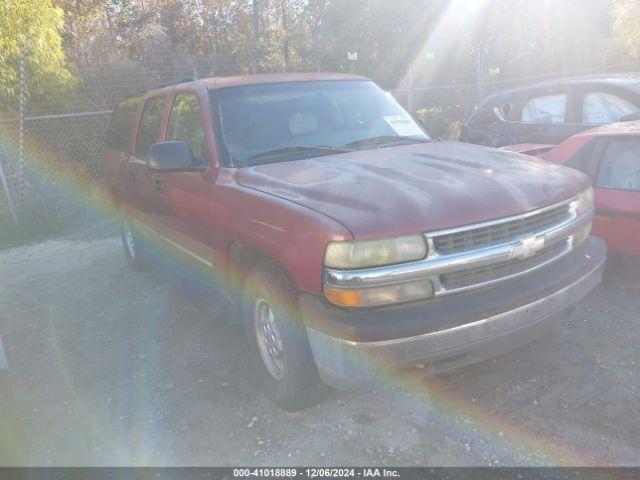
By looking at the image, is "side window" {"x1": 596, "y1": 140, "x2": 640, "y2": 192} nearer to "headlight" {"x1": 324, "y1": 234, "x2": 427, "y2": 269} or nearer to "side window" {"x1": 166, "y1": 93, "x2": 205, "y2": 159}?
"headlight" {"x1": 324, "y1": 234, "x2": 427, "y2": 269}

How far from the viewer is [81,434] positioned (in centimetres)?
322

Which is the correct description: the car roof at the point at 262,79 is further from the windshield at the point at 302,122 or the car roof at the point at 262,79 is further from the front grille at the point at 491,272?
the front grille at the point at 491,272

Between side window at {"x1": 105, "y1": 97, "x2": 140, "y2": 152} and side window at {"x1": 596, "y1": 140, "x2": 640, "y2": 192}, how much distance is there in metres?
4.18

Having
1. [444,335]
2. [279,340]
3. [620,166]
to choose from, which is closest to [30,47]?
[279,340]

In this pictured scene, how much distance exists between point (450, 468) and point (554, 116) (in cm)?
532

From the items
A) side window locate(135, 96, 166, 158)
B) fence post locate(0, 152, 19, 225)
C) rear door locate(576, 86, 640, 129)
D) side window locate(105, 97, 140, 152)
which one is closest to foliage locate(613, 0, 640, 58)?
rear door locate(576, 86, 640, 129)

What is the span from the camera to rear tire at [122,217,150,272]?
5676mm

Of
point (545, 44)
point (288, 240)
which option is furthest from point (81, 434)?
point (545, 44)

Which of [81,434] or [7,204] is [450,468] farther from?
[7,204]

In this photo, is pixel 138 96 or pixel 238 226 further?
pixel 138 96

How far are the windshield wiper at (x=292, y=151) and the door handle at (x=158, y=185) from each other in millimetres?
1089

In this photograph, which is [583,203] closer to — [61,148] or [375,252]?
[375,252]

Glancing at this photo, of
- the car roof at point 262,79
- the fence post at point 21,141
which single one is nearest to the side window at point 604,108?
the car roof at point 262,79

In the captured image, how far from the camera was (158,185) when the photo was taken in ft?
14.5
